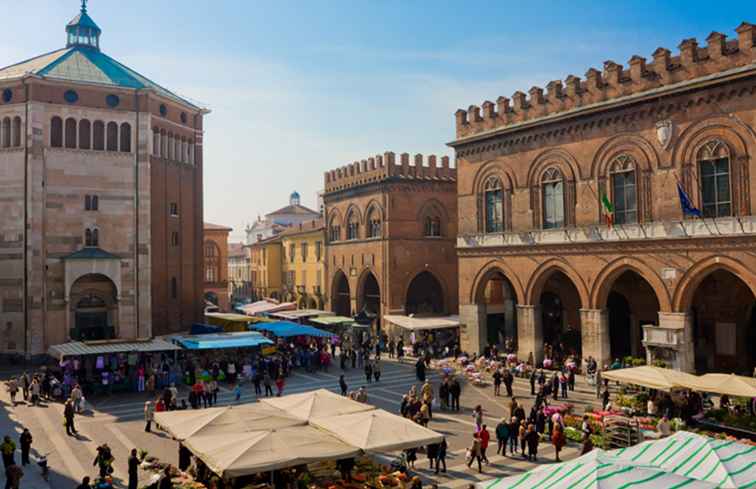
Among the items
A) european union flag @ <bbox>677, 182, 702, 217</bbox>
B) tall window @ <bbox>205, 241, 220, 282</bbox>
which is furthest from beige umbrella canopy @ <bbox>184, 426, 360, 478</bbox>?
tall window @ <bbox>205, 241, 220, 282</bbox>

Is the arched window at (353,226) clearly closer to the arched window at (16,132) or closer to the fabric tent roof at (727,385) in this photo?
the arched window at (16,132)

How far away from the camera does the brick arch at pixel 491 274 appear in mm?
32562

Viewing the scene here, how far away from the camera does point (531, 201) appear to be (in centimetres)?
3225

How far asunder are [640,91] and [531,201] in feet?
23.4

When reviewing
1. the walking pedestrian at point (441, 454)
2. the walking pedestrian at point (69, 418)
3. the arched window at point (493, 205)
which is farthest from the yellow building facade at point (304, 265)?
the walking pedestrian at point (441, 454)

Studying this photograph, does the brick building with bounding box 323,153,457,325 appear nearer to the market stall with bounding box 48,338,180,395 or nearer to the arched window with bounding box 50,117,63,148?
the market stall with bounding box 48,338,180,395

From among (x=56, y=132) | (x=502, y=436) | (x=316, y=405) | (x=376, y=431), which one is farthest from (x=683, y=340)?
(x=56, y=132)

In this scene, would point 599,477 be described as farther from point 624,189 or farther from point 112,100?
point 112,100

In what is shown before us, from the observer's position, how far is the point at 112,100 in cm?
3834

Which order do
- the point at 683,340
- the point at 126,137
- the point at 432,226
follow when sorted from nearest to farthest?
the point at 683,340, the point at 126,137, the point at 432,226

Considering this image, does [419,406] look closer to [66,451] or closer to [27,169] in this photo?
[66,451]

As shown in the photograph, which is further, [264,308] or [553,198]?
[264,308]

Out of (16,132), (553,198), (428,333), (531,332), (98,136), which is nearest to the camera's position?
(553,198)

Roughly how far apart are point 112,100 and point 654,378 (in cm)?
3203
